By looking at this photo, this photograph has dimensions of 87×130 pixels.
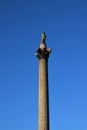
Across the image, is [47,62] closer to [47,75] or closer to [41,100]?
[47,75]

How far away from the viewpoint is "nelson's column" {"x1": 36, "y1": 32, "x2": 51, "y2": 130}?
2683 cm

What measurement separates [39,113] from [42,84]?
2.35 metres

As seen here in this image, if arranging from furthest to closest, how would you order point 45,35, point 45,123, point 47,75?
1. point 45,35
2. point 47,75
3. point 45,123

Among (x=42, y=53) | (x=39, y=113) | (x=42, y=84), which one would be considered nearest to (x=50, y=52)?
(x=42, y=53)

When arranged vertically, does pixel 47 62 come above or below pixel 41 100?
above

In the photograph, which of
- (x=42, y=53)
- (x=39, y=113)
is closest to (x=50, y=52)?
(x=42, y=53)

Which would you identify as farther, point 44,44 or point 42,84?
point 44,44

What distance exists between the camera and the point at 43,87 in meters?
27.9

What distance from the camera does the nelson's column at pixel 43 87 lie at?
88.0 feet

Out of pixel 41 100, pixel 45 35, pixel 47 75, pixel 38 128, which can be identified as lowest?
pixel 38 128

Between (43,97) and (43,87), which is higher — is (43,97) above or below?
below

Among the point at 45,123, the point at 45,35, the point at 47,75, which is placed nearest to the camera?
the point at 45,123

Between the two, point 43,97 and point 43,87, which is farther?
point 43,87

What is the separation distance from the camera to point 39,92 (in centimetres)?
2786
